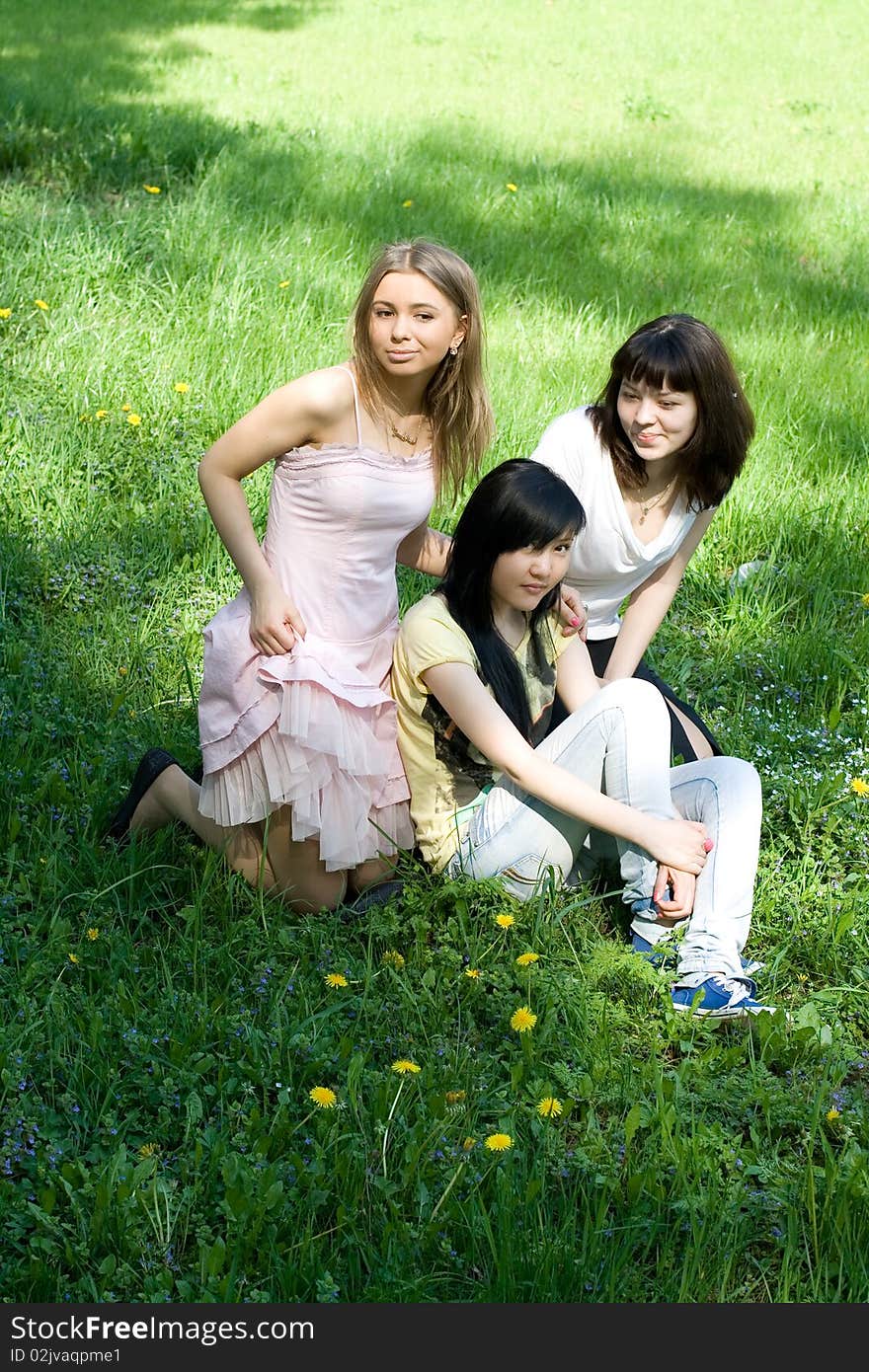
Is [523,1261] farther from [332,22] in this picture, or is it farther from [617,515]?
[332,22]

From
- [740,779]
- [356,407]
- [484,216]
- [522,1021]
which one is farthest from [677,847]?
[484,216]

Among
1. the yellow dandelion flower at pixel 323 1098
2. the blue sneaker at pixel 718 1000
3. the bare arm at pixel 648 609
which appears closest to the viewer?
the yellow dandelion flower at pixel 323 1098

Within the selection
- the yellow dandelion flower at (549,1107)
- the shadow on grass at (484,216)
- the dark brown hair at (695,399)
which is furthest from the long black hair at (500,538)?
the shadow on grass at (484,216)

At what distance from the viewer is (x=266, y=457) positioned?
2764 millimetres

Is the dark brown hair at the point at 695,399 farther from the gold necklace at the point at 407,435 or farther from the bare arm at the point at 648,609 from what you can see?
the gold necklace at the point at 407,435

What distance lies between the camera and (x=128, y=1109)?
→ 225 centimetres

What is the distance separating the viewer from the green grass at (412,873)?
6.68 ft

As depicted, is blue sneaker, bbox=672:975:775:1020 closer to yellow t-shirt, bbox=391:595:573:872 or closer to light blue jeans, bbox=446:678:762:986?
light blue jeans, bbox=446:678:762:986

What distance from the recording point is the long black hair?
2.67 m

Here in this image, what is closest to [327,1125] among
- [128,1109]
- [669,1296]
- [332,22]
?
[128,1109]

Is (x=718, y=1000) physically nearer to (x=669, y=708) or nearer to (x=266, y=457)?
(x=669, y=708)

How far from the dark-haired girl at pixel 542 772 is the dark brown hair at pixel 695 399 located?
47cm

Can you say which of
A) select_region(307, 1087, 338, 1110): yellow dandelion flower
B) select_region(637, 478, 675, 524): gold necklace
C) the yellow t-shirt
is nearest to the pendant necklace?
select_region(637, 478, 675, 524): gold necklace

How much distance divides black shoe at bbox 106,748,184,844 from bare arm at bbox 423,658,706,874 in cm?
67
